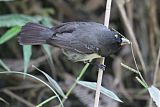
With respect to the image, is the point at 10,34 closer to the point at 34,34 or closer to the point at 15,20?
the point at 15,20

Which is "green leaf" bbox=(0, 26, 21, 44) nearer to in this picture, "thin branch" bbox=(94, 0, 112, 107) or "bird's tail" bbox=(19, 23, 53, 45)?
"bird's tail" bbox=(19, 23, 53, 45)

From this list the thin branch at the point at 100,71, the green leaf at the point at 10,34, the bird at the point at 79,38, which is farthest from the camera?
the green leaf at the point at 10,34

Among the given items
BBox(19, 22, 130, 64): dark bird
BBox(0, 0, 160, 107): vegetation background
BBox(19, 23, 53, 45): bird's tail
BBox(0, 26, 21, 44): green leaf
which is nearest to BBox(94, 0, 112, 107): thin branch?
BBox(19, 22, 130, 64): dark bird

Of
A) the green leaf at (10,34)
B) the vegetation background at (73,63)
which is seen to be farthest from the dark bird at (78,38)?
the vegetation background at (73,63)

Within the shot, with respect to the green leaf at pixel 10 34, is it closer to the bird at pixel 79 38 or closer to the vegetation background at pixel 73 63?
the bird at pixel 79 38

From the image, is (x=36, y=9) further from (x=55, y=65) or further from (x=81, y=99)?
(x=81, y=99)
